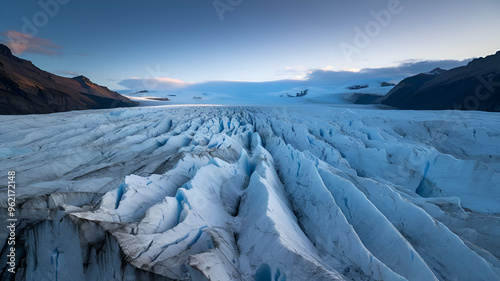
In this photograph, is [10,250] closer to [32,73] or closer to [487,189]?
[487,189]

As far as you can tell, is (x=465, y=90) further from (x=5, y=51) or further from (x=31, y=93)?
(x=5, y=51)

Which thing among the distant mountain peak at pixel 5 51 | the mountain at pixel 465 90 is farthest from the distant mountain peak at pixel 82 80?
the mountain at pixel 465 90

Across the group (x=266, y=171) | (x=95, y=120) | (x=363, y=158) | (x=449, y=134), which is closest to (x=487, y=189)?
(x=363, y=158)

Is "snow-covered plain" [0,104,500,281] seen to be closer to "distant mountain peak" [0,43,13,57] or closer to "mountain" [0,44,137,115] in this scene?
"mountain" [0,44,137,115]

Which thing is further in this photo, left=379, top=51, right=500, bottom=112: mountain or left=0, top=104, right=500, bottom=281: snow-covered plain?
left=379, top=51, right=500, bottom=112: mountain

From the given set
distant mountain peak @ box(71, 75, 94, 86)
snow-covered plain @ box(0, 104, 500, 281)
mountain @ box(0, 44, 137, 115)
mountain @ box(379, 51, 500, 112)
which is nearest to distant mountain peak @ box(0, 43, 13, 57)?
mountain @ box(0, 44, 137, 115)

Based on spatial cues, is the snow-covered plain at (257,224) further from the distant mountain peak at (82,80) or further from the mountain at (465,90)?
the distant mountain peak at (82,80)
